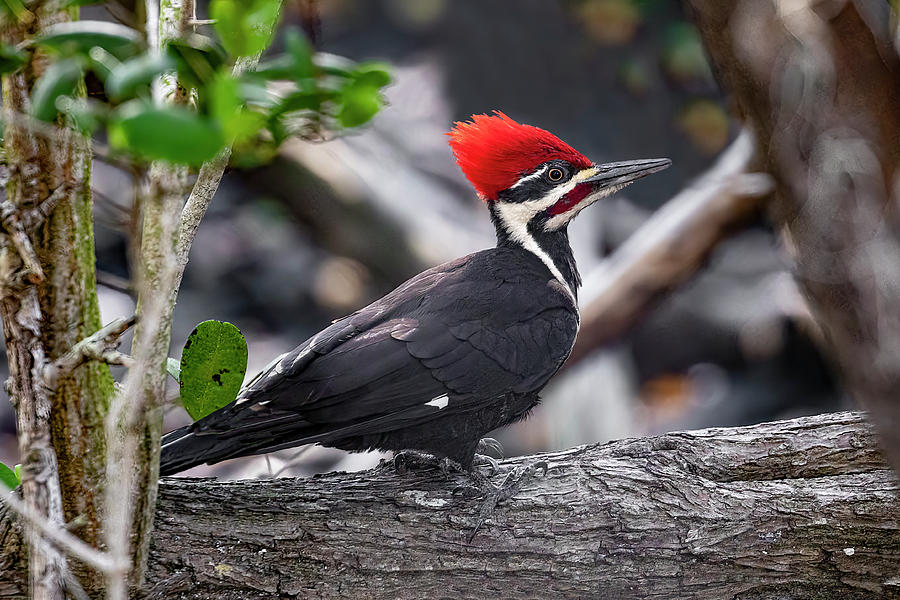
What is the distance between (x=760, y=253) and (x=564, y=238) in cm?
296

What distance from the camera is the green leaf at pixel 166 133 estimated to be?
0.65 m

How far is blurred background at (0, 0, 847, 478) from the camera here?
416 cm

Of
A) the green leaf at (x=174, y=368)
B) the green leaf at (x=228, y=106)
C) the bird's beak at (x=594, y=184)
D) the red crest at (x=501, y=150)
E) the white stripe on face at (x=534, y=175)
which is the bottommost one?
the green leaf at (x=228, y=106)

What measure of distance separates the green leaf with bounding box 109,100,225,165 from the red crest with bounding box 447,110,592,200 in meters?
1.65

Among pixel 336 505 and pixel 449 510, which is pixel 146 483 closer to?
pixel 336 505

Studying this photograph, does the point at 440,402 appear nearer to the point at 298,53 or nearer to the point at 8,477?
the point at 8,477

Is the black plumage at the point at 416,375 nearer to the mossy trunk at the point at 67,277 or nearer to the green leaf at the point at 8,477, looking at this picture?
the green leaf at the point at 8,477

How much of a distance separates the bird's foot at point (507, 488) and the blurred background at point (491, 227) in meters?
1.66

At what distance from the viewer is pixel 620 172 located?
233 cm

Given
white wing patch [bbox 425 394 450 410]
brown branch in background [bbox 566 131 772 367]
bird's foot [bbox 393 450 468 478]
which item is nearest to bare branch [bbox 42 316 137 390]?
white wing patch [bbox 425 394 450 410]

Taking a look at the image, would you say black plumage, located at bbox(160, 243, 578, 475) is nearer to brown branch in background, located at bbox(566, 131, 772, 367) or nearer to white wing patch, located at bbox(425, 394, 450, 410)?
white wing patch, located at bbox(425, 394, 450, 410)

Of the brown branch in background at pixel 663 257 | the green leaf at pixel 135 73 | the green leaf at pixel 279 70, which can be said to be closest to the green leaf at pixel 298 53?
the green leaf at pixel 279 70

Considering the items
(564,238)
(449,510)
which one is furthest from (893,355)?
(564,238)

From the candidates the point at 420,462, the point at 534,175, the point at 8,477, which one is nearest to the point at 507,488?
the point at 420,462
